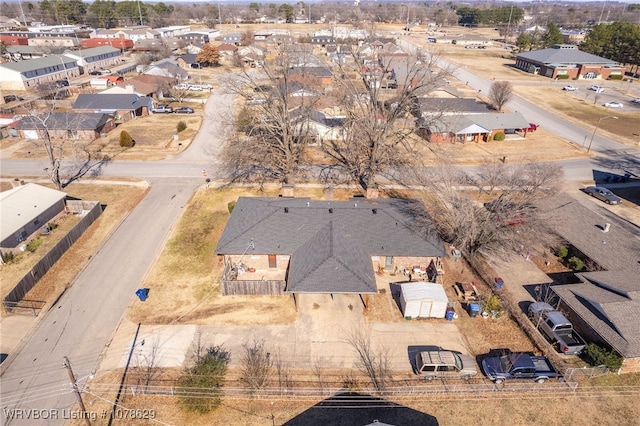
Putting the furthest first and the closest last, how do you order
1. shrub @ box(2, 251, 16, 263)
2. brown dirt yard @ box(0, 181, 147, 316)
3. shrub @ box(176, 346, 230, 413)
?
shrub @ box(2, 251, 16, 263)
brown dirt yard @ box(0, 181, 147, 316)
shrub @ box(176, 346, 230, 413)

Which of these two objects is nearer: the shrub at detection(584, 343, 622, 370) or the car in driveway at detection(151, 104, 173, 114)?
the shrub at detection(584, 343, 622, 370)

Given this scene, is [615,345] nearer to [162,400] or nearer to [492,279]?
[492,279]

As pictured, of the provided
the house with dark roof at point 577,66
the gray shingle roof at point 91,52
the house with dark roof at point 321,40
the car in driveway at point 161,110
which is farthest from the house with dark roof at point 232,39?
the house with dark roof at point 577,66

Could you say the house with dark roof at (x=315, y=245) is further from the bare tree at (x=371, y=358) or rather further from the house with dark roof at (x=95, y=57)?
the house with dark roof at (x=95, y=57)

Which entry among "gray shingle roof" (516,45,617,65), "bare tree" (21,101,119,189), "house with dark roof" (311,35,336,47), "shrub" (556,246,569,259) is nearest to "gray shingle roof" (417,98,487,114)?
"shrub" (556,246,569,259)

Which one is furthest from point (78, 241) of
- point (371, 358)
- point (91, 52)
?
point (91, 52)

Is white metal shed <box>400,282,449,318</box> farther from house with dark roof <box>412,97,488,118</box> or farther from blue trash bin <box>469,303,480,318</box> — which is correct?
house with dark roof <box>412,97,488,118</box>

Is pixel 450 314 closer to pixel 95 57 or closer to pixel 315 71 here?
pixel 315 71
